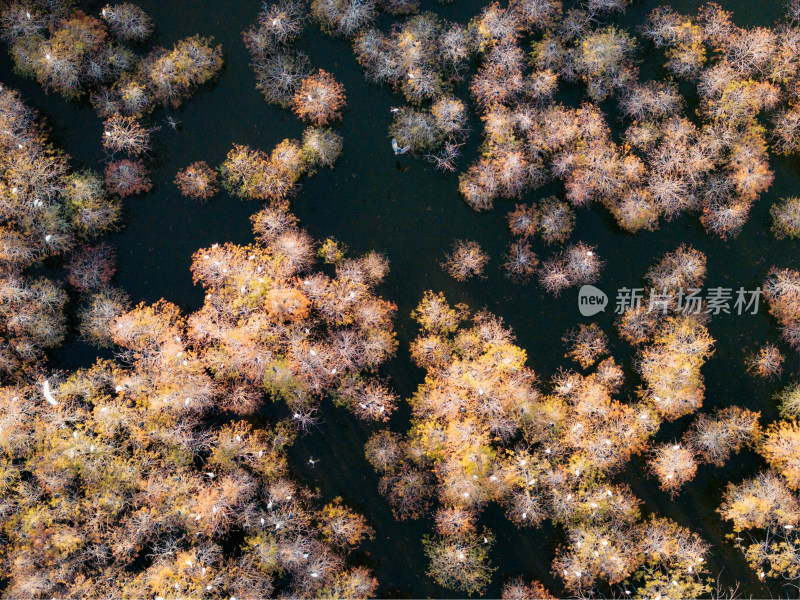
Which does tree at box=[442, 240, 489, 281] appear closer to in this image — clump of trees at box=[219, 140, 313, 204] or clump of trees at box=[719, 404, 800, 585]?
clump of trees at box=[219, 140, 313, 204]

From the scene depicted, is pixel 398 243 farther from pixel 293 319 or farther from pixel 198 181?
pixel 198 181

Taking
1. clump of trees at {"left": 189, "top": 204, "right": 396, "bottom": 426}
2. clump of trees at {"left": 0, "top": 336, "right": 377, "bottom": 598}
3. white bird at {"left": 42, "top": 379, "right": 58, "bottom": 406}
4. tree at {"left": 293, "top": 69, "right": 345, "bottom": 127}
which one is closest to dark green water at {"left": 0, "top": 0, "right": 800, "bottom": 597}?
tree at {"left": 293, "top": 69, "right": 345, "bottom": 127}

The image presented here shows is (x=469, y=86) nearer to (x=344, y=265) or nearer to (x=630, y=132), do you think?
(x=630, y=132)

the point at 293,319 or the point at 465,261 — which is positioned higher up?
the point at 465,261

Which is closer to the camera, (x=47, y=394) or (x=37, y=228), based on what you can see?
(x=47, y=394)

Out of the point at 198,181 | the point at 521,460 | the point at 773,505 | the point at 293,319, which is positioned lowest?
the point at 773,505

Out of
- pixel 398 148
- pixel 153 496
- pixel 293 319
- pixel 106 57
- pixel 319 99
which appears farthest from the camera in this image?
pixel 106 57

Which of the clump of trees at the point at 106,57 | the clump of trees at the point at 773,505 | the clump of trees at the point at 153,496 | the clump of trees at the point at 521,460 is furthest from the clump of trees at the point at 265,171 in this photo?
the clump of trees at the point at 773,505

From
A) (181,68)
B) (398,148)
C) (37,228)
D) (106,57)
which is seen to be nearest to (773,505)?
(398,148)

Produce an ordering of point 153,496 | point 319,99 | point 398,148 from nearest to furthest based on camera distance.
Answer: point 153,496
point 319,99
point 398,148
